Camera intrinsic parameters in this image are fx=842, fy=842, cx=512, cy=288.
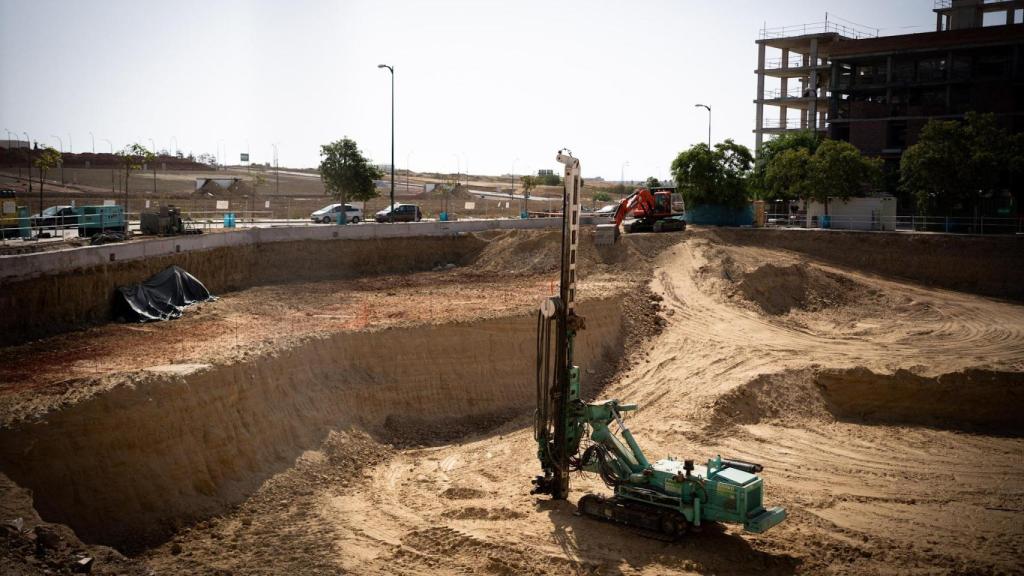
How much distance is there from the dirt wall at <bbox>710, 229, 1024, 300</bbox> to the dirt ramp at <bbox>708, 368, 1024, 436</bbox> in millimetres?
16541

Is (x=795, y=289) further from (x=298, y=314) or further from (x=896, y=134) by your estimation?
(x=896, y=134)

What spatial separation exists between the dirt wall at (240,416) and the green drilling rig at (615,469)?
21.3 ft

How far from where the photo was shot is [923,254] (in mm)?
43062

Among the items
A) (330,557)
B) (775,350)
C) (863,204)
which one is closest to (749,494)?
(330,557)

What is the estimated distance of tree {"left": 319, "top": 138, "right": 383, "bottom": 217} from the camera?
5122 centimetres

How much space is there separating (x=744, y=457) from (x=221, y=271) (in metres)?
23.5

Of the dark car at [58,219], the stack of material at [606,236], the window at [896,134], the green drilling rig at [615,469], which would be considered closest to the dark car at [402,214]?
the stack of material at [606,236]

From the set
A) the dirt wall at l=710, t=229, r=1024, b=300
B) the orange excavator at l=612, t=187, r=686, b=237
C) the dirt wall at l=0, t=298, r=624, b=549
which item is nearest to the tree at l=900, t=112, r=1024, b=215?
the dirt wall at l=710, t=229, r=1024, b=300

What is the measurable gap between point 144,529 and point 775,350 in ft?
70.7

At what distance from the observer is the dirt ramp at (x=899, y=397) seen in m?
26.3

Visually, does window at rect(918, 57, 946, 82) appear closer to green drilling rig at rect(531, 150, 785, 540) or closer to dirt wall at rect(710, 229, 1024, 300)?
dirt wall at rect(710, 229, 1024, 300)

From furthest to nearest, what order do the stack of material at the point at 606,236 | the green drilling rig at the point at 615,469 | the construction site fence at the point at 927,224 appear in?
the construction site fence at the point at 927,224
the stack of material at the point at 606,236
the green drilling rig at the point at 615,469

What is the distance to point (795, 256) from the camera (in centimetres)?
4275

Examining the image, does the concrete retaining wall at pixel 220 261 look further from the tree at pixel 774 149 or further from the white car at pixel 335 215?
the tree at pixel 774 149
